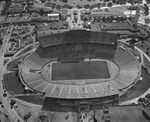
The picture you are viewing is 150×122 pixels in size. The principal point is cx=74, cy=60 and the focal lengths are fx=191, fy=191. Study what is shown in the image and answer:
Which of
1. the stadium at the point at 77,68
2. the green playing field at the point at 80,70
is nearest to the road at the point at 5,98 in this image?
the stadium at the point at 77,68

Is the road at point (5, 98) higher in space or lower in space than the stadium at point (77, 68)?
lower

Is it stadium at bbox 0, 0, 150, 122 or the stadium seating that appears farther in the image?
the stadium seating

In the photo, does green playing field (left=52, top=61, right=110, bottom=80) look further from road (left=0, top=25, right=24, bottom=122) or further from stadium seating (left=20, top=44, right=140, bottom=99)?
road (left=0, top=25, right=24, bottom=122)

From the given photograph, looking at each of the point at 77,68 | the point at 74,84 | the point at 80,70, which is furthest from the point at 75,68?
the point at 74,84

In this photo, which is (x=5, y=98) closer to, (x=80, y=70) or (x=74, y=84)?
(x=74, y=84)

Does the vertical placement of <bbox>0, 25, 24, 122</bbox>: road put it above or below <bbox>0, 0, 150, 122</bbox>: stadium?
below

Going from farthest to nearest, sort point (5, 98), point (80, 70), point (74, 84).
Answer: point (80, 70)
point (74, 84)
point (5, 98)

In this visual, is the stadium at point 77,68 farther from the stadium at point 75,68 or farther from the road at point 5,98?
the road at point 5,98

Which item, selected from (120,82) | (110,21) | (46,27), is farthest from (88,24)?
(120,82)

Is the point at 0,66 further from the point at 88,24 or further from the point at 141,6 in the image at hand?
the point at 141,6

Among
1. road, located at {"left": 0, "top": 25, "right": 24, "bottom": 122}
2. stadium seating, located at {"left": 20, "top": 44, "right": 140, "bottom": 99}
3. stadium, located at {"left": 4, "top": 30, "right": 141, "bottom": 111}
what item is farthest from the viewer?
stadium, located at {"left": 4, "top": 30, "right": 141, "bottom": 111}

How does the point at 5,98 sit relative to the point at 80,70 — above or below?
below

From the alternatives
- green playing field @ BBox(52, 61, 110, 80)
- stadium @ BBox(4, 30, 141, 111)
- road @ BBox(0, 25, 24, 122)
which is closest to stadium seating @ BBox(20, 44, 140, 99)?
stadium @ BBox(4, 30, 141, 111)
